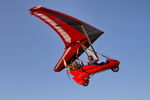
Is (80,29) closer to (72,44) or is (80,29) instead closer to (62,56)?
(72,44)

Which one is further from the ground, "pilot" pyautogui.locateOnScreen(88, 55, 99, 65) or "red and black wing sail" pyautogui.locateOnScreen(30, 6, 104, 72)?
"red and black wing sail" pyautogui.locateOnScreen(30, 6, 104, 72)

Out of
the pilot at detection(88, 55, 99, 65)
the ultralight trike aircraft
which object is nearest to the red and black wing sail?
the ultralight trike aircraft

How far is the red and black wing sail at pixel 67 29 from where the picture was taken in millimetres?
19087

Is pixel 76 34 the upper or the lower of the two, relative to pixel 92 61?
upper

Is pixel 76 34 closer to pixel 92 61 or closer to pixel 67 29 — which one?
pixel 67 29

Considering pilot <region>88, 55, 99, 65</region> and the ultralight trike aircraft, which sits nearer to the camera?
the ultralight trike aircraft

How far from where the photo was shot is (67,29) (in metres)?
22.2

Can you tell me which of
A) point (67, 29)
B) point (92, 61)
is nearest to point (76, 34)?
point (67, 29)

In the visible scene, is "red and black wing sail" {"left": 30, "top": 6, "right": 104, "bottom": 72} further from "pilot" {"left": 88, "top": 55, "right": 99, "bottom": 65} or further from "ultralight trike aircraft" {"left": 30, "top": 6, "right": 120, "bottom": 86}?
"pilot" {"left": 88, "top": 55, "right": 99, "bottom": 65}

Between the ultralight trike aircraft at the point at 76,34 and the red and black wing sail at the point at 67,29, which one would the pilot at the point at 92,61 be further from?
the red and black wing sail at the point at 67,29

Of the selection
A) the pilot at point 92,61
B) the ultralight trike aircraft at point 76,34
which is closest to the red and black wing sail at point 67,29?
the ultralight trike aircraft at point 76,34

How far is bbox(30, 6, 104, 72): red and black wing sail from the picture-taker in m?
19.1

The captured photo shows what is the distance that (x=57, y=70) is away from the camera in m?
27.6

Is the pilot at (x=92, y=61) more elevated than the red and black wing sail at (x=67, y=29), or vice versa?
the red and black wing sail at (x=67, y=29)
